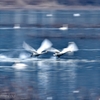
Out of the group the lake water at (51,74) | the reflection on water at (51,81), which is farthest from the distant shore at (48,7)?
the reflection on water at (51,81)

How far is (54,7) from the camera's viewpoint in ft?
162

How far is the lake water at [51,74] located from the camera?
11.1m

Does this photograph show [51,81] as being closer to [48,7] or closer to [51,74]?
[51,74]

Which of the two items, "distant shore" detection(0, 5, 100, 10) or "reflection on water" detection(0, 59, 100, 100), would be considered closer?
"reflection on water" detection(0, 59, 100, 100)

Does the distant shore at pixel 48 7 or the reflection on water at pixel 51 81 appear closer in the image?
the reflection on water at pixel 51 81

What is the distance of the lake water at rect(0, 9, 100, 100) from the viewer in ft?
36.3

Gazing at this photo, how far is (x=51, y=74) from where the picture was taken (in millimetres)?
14969

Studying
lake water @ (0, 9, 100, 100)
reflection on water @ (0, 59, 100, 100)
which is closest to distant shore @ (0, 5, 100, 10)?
lake water @ (0, 9, 100, 100)

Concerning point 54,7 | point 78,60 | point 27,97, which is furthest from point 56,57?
point 54,7

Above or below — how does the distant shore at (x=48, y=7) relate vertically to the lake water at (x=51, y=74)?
below

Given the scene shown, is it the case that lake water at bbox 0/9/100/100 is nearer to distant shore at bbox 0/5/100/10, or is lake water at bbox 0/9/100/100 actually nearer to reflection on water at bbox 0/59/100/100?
reflection on water at bbox 0/59/100/100

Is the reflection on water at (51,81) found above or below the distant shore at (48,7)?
above

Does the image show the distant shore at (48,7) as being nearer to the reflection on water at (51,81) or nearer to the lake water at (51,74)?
the lake water at (51,74)

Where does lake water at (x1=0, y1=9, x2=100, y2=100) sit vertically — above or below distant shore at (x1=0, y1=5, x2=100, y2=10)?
above
